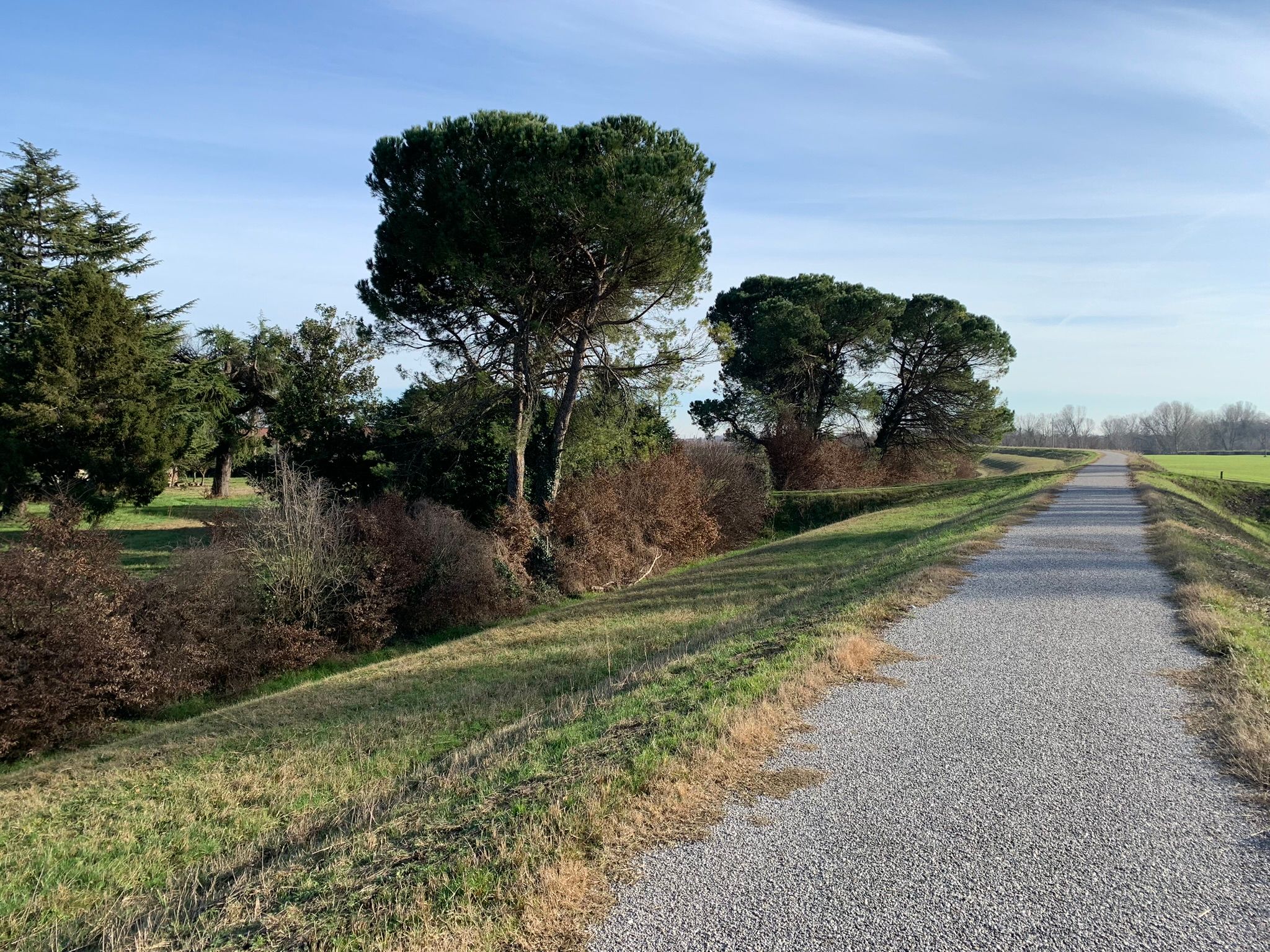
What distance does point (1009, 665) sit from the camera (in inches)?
279

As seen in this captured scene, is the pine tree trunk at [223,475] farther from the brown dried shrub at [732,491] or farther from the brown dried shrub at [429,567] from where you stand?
the brown dried shrub at [429,567]

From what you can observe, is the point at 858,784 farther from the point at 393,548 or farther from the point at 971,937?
the point at 393,548

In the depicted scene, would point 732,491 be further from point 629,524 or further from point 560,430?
point 560,430

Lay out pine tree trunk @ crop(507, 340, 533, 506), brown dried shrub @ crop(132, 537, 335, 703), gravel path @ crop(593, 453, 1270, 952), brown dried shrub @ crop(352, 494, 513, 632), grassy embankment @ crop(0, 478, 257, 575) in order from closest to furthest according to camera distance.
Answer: gravel path @ crop(593, 453, 1270, 952) → brown dried shrub @ crop(132, 537, 335, 703) → brown dried shrub @ crop(352, 494, 513, 632) → pine tree trunk @ crop(507, 340, 533, 506) → grassy embankment @ crop(0, 478, 257, 575)

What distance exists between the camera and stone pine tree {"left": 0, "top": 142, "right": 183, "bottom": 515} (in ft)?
89.2

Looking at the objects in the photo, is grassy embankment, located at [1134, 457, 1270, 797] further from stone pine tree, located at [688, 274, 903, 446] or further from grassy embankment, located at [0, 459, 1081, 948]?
stone pine tree, located at [688, 274, 903, 446]

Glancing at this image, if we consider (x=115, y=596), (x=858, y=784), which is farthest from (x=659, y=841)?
(x=115, y=596)

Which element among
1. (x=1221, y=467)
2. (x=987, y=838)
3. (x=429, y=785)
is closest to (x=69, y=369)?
(x=429, y=785)

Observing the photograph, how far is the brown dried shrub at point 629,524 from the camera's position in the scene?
75.5 feet

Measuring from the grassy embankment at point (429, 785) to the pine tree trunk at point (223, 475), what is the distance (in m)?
33.4

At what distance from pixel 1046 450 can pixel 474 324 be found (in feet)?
240

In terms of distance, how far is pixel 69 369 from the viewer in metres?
27.9

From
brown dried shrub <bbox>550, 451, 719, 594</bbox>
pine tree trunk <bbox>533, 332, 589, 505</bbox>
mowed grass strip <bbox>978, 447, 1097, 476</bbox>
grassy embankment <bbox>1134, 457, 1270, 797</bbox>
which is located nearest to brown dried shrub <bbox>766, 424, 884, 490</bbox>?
brown dried shrub <bbox>550, 451, 719, 594</bbox>

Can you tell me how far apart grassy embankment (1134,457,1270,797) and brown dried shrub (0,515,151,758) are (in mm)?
14287
